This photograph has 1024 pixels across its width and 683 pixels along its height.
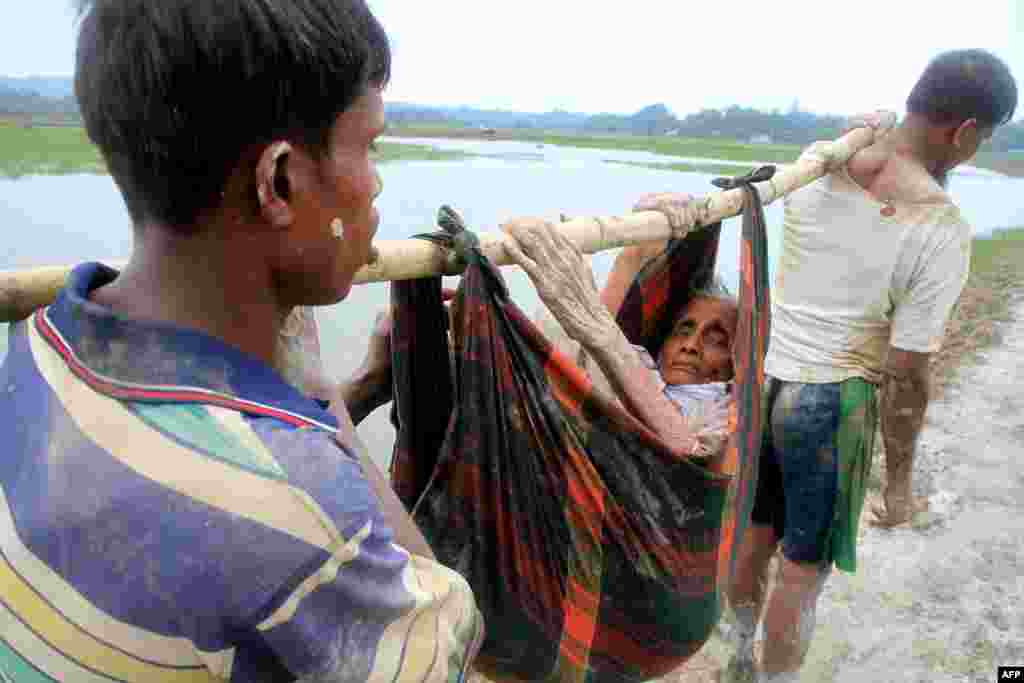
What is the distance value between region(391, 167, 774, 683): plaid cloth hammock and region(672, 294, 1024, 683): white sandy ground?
54.5 inches

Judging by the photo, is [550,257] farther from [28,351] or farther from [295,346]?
[28,351]

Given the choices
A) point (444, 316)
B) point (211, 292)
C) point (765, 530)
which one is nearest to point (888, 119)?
point (765, 530)

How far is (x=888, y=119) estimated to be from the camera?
232cm

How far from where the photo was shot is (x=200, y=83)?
1.87ft

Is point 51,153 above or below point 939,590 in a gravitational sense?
above

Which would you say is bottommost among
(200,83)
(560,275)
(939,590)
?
(939,590)

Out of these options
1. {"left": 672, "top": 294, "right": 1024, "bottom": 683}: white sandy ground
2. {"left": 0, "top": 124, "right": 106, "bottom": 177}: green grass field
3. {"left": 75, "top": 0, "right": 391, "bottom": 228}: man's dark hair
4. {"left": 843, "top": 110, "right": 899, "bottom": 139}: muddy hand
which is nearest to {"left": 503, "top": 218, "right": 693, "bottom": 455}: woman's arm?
{"left": 75, "top": 0, "right": 391, "bottom": 228}: man's dark hair

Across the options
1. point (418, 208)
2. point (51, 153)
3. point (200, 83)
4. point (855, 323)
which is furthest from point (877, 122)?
point (51, 153)

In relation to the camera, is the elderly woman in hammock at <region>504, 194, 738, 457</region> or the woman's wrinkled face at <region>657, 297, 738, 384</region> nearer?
the elderly woman in hammock at <region>504, 194, 738, 457</region>

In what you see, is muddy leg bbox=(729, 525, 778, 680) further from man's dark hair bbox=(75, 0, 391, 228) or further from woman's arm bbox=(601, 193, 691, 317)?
man's dark hair bbox=(75, 0, 391, 228)

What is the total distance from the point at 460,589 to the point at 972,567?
3.51m

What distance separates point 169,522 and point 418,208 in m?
11.4

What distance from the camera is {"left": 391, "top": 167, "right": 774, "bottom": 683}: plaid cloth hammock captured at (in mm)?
1357

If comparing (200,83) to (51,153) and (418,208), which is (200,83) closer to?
(418,208)
